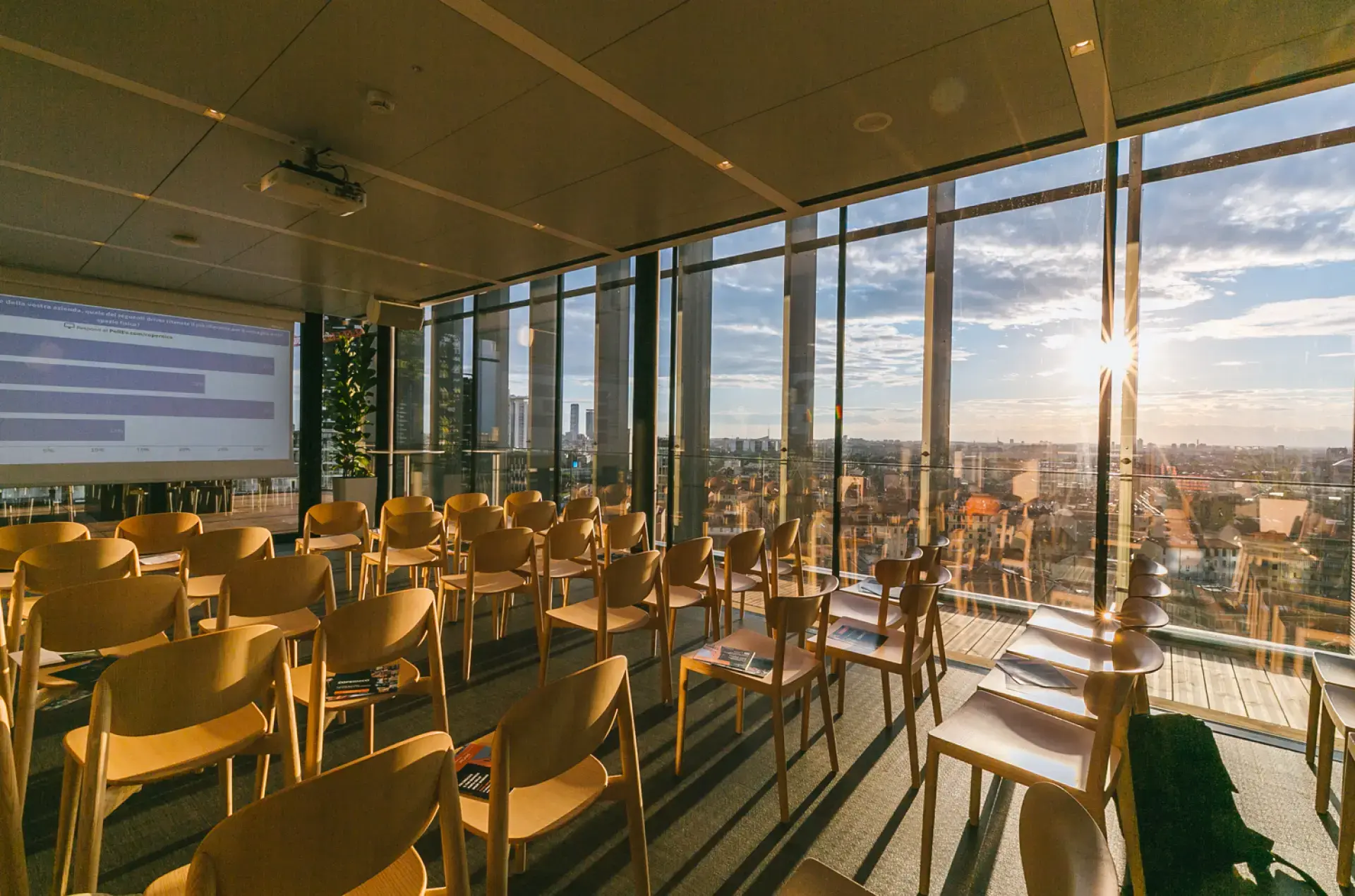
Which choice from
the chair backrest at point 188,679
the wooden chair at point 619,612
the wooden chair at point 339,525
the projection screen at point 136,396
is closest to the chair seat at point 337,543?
the wooden chair at point 339,525

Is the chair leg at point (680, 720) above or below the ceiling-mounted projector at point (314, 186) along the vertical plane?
below

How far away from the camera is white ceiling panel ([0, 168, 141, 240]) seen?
3.46m

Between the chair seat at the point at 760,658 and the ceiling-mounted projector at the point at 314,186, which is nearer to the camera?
the chair seat at the point at 760,658

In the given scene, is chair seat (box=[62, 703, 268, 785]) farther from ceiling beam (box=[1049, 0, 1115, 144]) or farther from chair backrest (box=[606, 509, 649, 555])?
ceiling beam (box=[1049, 0, 1115, 144])

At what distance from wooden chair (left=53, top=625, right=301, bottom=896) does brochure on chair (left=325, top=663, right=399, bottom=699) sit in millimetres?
244

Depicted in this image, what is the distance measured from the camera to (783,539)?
3.75 m

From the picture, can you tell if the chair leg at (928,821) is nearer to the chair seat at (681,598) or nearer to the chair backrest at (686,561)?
the chair backrest at (686,561)

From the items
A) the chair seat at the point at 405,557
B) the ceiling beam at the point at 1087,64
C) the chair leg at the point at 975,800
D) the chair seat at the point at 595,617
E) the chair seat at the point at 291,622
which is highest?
the ceiling beam at the point at 1087,64

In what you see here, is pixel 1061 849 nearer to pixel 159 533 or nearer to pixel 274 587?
pixel 274 587

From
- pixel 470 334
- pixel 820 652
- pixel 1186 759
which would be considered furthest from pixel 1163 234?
pixel 470 334

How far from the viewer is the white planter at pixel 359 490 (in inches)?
278

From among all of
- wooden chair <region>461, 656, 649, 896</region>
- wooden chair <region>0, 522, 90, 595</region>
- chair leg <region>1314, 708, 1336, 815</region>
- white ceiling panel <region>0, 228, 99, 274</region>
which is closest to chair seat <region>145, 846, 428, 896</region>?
wooden chair <region>461, 656, 649, 896</region>

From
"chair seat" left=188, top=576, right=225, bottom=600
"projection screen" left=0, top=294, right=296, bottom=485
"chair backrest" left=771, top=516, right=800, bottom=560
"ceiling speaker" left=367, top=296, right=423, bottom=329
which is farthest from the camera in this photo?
"ceiling speaker" left=367, top=296, right=423, bottom=329

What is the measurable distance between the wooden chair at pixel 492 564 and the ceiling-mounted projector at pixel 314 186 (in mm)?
2044
